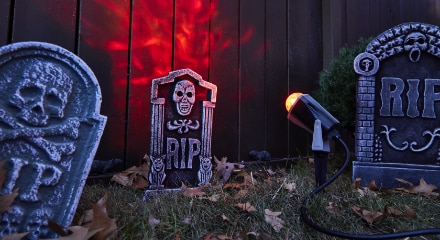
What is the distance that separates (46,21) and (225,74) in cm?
150

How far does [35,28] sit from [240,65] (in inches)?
68.2

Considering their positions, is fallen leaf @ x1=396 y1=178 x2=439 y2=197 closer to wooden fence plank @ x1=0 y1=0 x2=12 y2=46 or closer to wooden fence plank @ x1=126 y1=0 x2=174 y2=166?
wooden fence plank @ x1=126 y1=0 x2=174 y2=166

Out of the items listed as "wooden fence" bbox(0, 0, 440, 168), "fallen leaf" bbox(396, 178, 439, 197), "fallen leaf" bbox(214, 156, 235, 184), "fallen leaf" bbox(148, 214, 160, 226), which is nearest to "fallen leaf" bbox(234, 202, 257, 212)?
"fallen leaf" bbox(148, 214, 160, 226)

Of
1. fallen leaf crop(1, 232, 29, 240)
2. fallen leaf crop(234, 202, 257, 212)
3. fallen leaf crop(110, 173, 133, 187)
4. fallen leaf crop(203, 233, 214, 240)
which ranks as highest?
fallen leaf crop(110, 173, 133, 187)

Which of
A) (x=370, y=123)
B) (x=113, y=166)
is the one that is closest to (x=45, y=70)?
(x=113, y=166)

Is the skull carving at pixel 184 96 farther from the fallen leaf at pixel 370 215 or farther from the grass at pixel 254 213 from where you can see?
the fallen leaf at pixel 370 215

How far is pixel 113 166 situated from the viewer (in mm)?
2490

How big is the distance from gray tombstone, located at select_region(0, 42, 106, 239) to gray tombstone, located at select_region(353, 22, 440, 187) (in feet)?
6.47

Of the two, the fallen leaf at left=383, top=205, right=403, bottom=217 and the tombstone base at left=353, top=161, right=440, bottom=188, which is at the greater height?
the tombstone base at left=353, top=161, right=440, bottom=188

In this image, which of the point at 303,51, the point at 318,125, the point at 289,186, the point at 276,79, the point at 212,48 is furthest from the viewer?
the point at 303,51

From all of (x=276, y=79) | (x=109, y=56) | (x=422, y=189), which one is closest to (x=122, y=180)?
(x=109, y=56)

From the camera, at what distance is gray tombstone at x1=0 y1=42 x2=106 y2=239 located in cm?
145

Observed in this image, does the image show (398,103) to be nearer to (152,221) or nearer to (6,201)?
(152,221)

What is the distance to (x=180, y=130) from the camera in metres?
2.32
